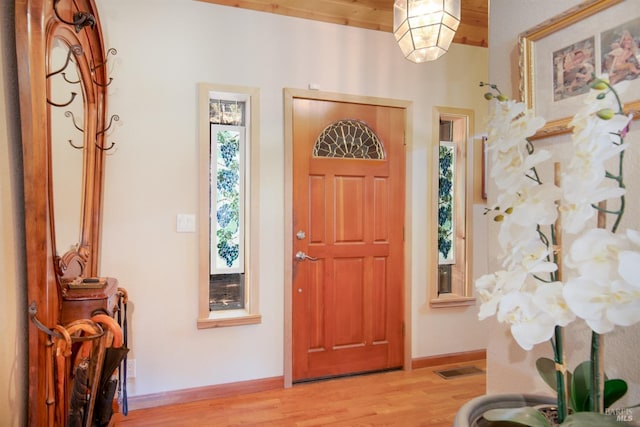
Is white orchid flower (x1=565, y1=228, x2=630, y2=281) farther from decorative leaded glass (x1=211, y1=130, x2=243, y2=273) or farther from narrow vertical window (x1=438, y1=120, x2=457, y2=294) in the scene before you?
narrow vertical window (x1=438, y1=120, x2=457, y2=294)

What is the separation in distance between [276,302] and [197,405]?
0.81m

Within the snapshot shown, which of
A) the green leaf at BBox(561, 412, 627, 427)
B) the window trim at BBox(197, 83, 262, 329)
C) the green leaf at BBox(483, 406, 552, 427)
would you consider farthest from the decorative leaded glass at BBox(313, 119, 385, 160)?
the green leaf at BBox(561, 412, 627, 427)

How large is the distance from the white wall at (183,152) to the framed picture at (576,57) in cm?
196

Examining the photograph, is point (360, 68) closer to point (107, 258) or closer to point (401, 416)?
point (107, 258)

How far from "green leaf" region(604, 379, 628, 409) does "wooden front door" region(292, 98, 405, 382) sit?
2266 mm

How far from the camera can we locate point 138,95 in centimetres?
255

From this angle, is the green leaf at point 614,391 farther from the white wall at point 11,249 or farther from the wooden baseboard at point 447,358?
the wooden baseboard at point 447,358

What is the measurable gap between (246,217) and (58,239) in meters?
1.33

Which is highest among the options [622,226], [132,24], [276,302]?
[132,24]

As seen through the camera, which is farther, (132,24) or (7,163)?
(132,24)

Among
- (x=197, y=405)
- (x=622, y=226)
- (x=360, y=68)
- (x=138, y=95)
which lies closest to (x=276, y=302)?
(x=197, y=405)

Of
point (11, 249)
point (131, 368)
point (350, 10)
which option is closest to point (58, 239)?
point (11, 249)

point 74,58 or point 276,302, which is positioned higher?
point 74,58

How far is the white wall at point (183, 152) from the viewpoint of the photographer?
2527mm
